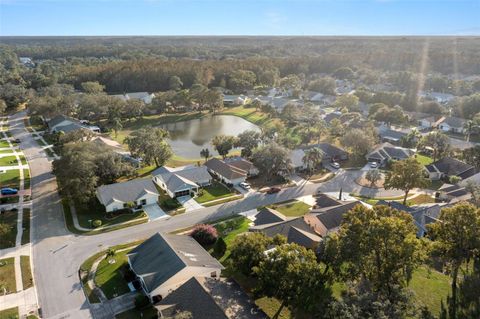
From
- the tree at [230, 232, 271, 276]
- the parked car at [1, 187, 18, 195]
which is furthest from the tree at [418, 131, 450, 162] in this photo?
the parked car at [1, 187, 18, 195]

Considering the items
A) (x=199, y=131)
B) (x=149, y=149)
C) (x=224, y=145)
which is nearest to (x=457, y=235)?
(x=224, y=145)

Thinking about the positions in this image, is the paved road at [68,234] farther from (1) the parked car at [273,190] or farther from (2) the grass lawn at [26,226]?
(1) the parked car at [273,190]

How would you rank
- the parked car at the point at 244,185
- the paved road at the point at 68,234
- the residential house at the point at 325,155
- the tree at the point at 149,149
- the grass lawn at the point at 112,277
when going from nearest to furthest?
the paved road at the point at 68,234
the grass lawn at the point at 112,277
the parked car at the point at 244,185
the tree at the point at 149,149
the residential house at the point at 325,155

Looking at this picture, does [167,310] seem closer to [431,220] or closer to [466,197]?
[431,220]

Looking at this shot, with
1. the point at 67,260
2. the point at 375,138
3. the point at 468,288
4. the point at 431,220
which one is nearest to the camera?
the point at 468,288

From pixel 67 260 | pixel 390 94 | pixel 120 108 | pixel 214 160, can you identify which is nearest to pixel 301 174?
pixel 214 160

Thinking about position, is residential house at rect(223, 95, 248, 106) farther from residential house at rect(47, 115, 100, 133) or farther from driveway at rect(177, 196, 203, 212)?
driveway at rect(177, 196, 203, 212)

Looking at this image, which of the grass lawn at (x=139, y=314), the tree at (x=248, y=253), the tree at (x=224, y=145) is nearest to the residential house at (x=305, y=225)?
the tree at (x=248, y=253)
